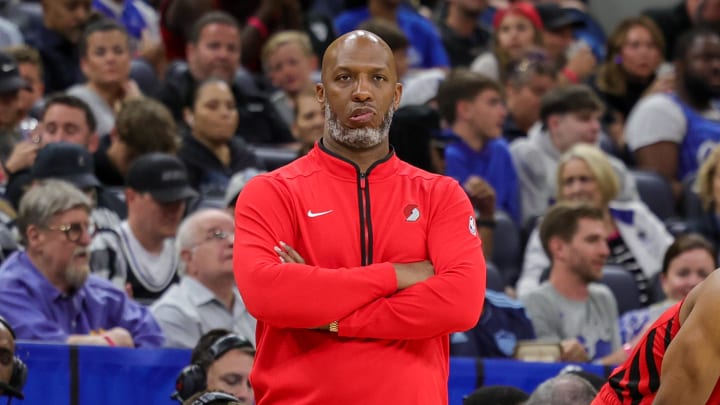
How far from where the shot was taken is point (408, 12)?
10914 mm

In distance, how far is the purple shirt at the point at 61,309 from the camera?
225 inches

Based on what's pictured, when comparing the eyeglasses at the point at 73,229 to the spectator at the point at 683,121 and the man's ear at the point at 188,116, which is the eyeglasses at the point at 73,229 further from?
the spectator at the point at 683,121

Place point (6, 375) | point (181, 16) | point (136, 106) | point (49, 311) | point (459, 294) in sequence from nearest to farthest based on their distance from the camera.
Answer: point (459, 294)
point (6, 375)
point (49, 311)
point (136, 106)
point (181, 16)

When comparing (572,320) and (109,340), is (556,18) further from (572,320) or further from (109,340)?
(109,340)

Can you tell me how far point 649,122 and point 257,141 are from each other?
254 cm

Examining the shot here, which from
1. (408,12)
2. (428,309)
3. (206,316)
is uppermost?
(408,12)

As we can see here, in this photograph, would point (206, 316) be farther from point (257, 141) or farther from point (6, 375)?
point (257, 141)

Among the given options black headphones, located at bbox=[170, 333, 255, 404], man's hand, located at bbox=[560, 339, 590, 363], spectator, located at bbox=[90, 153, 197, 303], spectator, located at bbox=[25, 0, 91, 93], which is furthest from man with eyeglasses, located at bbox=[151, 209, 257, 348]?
spectator, located at bbox=[25, 0, 91, 93]

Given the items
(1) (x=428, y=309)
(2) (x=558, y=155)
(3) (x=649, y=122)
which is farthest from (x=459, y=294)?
(3) (x=649, y=122)

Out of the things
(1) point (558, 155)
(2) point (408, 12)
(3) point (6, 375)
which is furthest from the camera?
(2) point (408, 12)

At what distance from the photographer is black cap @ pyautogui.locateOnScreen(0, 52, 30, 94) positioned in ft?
25.6

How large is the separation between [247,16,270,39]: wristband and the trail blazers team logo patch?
261 inches

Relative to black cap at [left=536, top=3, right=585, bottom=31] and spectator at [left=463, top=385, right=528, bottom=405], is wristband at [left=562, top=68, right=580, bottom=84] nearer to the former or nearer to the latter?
black cap at [left=536, top=3, right=585, bottom=31]

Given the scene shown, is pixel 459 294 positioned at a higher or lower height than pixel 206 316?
higher
